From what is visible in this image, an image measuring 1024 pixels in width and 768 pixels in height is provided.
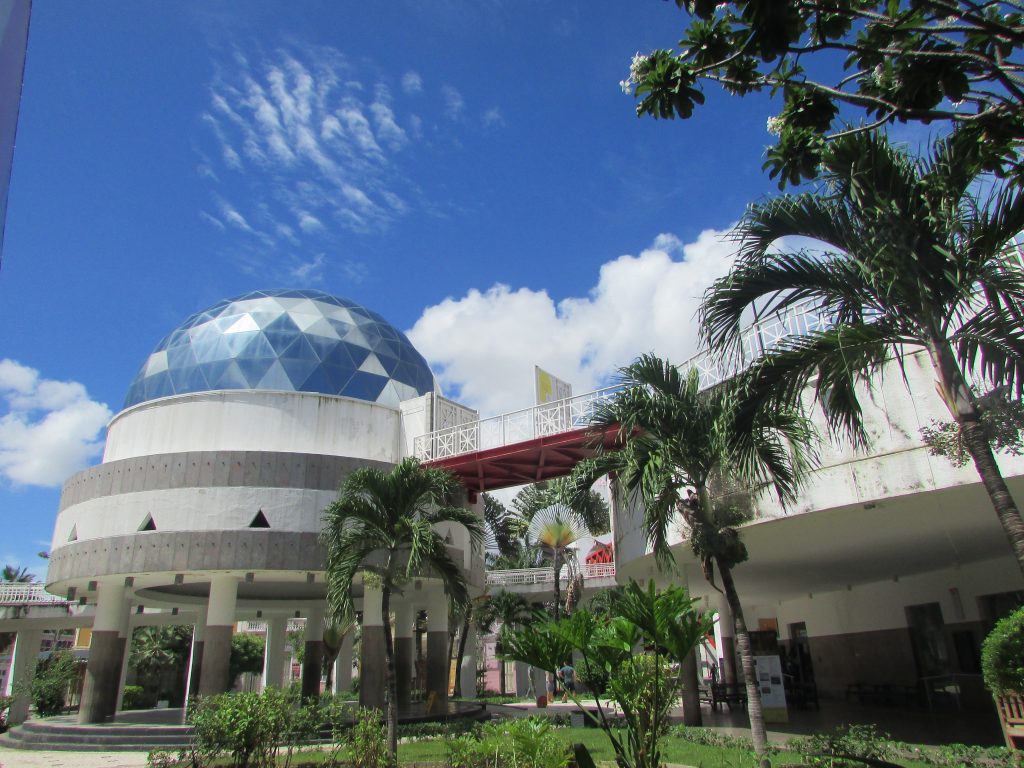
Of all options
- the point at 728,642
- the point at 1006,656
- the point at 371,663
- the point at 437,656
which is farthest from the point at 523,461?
the point at 1006,656

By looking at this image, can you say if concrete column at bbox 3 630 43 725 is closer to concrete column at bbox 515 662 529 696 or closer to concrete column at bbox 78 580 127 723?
concrete column at bbox 78 580 127 723

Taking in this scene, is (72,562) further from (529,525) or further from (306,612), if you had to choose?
(529,525)

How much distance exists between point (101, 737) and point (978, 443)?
2146cm

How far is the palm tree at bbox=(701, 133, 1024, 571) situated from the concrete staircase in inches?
698

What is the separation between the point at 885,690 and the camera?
21625 millimetres

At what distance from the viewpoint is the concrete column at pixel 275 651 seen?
29859mm

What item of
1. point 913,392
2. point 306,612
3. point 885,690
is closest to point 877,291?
point 913,392

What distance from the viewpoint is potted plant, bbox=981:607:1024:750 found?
992cm

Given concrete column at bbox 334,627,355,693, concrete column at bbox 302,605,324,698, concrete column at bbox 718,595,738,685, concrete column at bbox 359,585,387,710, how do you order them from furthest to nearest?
1. concrete column at bbox 334,627,355,693
2. concrete column at bbox 302,605,324,698
3. concrete column at bbox 718,595,738,685
4. concrete column at bbox 359,585,387,710

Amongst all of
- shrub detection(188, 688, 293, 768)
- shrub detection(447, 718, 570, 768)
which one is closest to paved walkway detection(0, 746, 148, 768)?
shrub detection(188, 688, 293, 768)

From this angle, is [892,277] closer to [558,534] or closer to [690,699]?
[690,699]

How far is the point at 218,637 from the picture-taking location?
2005cm

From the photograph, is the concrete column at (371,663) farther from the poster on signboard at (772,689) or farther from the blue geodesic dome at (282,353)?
the poster on signboard at (772,689)

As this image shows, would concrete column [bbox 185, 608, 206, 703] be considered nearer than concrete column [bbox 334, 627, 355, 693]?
Yes
